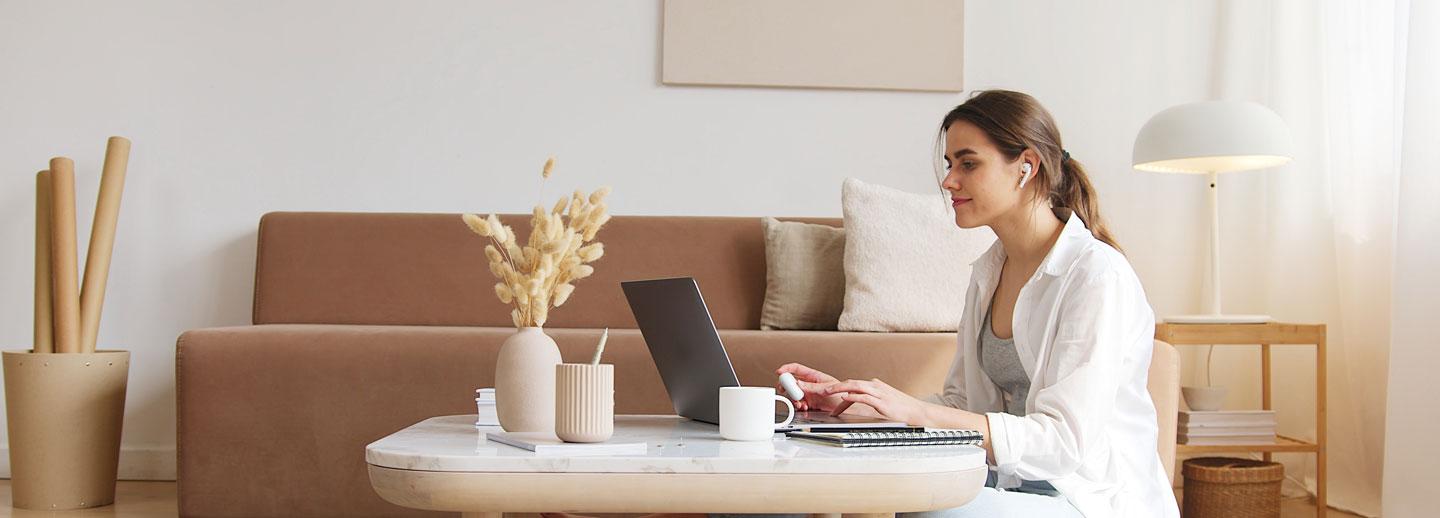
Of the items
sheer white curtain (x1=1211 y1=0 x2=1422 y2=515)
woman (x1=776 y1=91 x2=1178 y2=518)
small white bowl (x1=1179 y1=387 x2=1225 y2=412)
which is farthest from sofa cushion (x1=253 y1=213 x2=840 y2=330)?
woman (x1=776 y1=91 x2=1178 y2=518)

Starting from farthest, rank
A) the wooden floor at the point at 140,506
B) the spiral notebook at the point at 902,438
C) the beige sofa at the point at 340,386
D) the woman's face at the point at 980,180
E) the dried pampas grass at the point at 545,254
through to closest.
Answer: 1. the wooden floor at the point at 140,506
2. the beige sofa at the point at 340,386
3. the woman's face at the point at 980,180
4. the dried pampas grass at the point at 545,254
5. the spiral notebook at the point at 902,438

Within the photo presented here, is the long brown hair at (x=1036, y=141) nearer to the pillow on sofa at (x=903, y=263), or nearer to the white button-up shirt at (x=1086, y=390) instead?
the white button-up shirt at (x=1086, y=390)

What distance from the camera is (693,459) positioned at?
117 cm

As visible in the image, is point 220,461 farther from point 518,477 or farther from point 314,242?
point 518,477

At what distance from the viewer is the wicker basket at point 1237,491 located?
9.18 feet

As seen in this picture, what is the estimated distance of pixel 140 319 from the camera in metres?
→ 3.46

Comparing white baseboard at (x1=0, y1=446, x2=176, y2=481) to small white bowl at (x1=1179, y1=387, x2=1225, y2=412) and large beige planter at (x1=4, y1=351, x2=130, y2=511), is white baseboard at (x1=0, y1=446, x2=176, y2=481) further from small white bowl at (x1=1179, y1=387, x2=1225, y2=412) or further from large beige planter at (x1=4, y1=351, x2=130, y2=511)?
small white bowl at (x1=1179, y1=387, x2=1225, y2=412)

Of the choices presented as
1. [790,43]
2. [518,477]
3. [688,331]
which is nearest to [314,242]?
[790,43]

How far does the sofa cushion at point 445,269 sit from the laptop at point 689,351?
1531mm

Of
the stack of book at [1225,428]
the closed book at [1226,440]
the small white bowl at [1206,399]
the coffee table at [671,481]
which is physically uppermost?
the coffee table at [671,481]

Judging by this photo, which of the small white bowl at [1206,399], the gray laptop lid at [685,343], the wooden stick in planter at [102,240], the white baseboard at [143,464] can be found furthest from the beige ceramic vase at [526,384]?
the white baseboard at [143,464]

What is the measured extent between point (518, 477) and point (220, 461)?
1.74 meters

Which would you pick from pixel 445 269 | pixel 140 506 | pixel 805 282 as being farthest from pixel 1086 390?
pixel 140 506

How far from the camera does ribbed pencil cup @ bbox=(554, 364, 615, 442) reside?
1.27m
